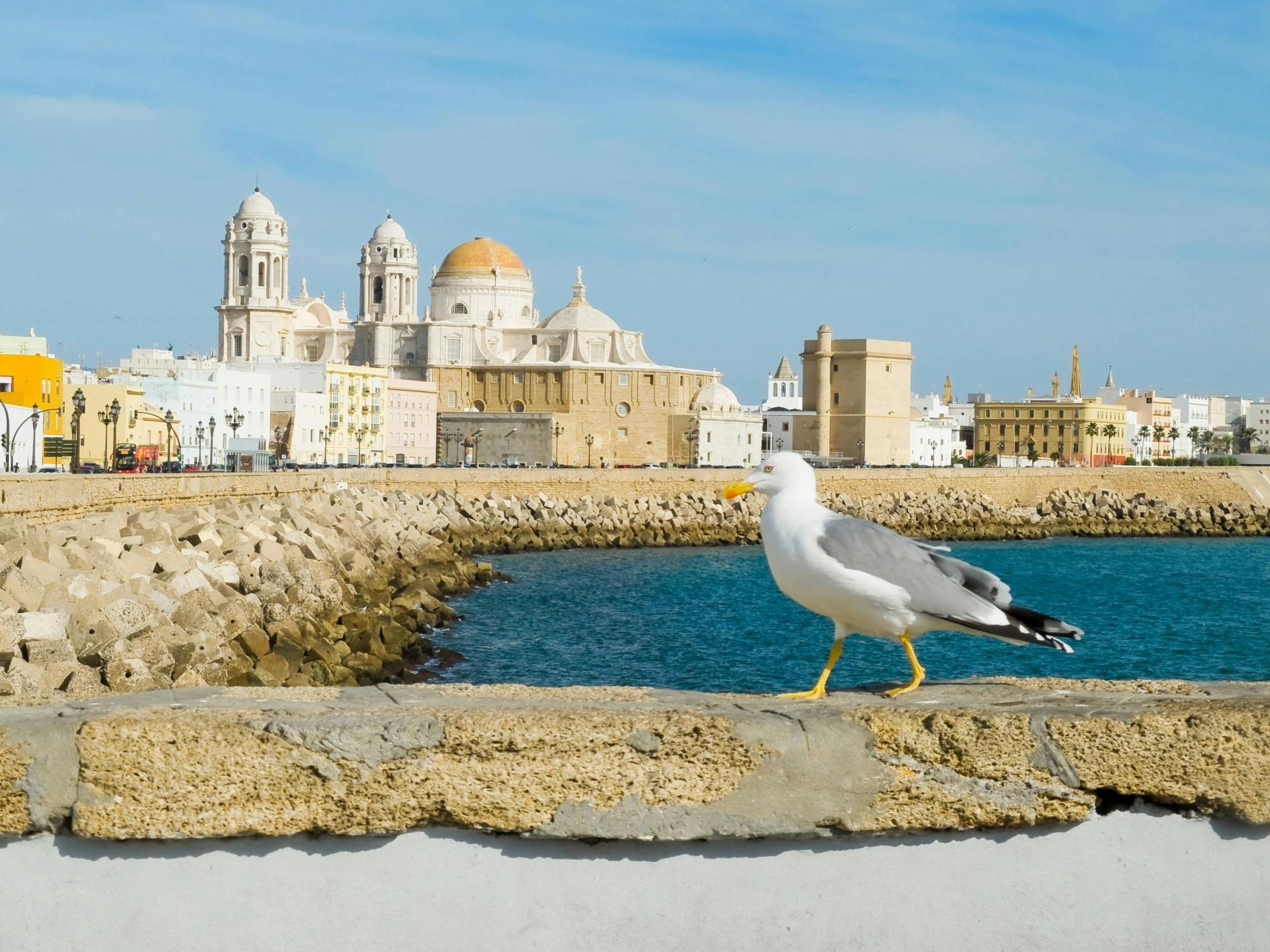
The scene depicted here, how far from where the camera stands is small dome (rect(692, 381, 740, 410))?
78.5 m

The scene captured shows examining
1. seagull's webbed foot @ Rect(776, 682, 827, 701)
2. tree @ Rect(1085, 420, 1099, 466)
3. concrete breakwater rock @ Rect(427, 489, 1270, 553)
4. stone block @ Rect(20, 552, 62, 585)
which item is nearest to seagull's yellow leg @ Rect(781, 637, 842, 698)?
seagull's webbed foot @ Rect(776, 682, 827, 701)

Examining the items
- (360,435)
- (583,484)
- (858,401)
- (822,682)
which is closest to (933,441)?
(858,401)

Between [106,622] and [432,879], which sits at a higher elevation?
[432,879]

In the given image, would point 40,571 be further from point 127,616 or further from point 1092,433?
point 1092,433

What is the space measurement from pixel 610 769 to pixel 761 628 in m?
20.7

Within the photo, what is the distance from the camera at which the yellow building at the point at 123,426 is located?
44.5 meters

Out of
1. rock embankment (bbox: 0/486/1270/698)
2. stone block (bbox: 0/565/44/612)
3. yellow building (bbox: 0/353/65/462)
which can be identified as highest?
yellow building (bbox: 0/353/65/462)

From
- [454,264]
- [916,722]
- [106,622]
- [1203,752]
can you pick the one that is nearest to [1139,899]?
[1203,752]

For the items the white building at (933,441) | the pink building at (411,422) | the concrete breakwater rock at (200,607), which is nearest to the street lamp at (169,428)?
the pink building at (411,422)

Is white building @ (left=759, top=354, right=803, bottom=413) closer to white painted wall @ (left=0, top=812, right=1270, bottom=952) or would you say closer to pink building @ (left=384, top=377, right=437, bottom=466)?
pink building @ (left=384, top=377, right=437, bottom=466)

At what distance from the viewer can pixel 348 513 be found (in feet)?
90.0

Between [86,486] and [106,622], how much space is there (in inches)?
382

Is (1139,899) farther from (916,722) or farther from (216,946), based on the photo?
(216,946)

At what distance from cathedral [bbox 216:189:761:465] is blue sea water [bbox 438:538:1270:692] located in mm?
38868
